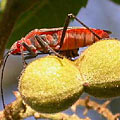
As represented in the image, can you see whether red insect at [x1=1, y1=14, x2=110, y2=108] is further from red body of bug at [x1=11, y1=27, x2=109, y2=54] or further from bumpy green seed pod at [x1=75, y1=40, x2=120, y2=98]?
bumpy green seed pod at [x1=75, y1=40, x2=120, y2=98]

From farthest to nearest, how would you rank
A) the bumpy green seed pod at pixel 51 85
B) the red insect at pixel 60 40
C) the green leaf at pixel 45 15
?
1. the red insect at pixel 60 40
2. the green leaf at pixel 45 15
3. the bumpy green seed pod at pixel 51 85

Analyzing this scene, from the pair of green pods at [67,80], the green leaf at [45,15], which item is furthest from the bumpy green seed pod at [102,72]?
the green leaf at [45,15]

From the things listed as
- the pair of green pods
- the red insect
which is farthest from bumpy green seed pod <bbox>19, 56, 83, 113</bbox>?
the red insect

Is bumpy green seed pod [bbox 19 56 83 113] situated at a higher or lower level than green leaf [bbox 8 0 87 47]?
lower

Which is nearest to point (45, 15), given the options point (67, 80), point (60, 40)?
point (60, 40)

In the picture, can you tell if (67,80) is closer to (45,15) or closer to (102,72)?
(102,72)

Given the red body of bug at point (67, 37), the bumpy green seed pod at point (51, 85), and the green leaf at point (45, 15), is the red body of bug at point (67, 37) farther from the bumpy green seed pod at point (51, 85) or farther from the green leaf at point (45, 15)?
the bumpy green seed pod at point (51, 85)
